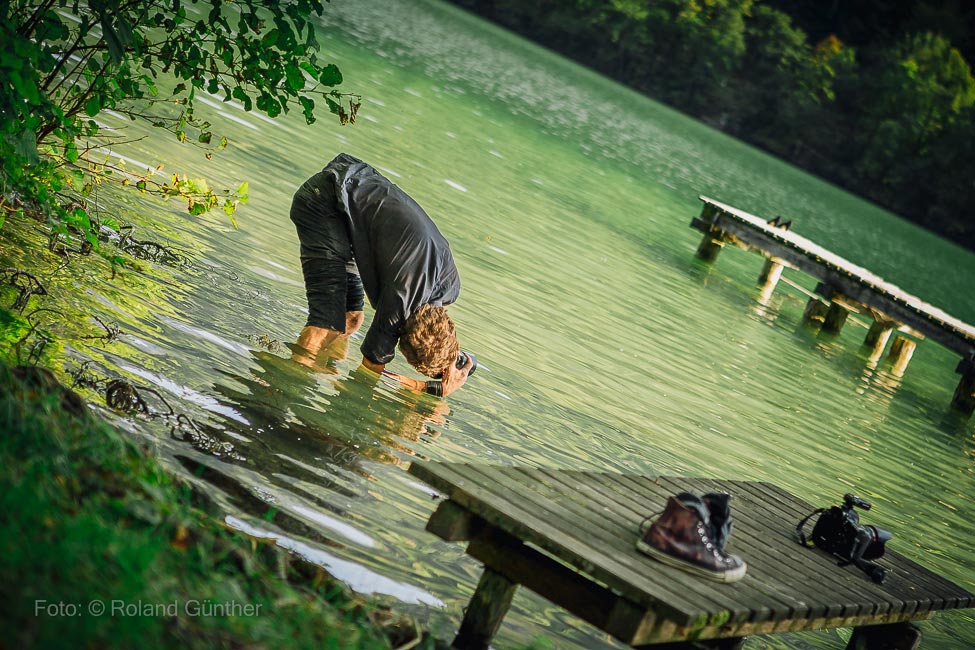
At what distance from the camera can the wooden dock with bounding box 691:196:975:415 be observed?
17.9 meters

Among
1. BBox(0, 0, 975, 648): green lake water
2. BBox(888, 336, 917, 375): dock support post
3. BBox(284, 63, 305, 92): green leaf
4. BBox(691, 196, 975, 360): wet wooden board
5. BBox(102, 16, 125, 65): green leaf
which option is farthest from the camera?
BBox(888, 336, 917, 375): dock support post

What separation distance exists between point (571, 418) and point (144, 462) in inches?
198

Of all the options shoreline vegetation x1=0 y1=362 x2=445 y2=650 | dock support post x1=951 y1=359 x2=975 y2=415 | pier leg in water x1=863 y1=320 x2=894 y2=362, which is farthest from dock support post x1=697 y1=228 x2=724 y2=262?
shoreline vegetation x1=0 y1=362 x2=445 y2=650

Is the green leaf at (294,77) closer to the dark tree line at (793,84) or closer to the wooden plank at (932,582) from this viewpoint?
the wooden plank at (932,582)

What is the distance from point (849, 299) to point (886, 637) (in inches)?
526

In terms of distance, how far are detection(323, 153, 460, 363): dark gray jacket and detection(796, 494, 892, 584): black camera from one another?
2.75 metres

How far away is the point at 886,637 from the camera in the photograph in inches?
275

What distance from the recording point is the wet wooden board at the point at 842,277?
711 inches

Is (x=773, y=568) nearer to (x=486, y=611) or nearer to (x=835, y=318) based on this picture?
(x=486, y=611)

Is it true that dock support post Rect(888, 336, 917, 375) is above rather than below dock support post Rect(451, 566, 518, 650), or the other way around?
above

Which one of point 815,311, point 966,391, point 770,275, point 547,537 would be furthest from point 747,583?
point 770,275

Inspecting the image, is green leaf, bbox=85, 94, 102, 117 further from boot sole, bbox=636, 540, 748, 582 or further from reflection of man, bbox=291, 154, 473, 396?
boot sole, bbox=636, 540, 748, 582

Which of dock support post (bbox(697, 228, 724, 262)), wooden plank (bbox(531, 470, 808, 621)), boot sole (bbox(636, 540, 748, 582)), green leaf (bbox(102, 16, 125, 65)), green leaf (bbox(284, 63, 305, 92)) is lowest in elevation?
wooden plank (bbox(531, 470, 808, 621))

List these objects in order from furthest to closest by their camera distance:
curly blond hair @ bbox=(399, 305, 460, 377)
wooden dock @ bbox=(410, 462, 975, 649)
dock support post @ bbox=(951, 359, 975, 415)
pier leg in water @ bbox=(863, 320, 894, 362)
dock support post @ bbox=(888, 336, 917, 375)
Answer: pier leg in water @ bbox=(863, 320, 894, 362)
dock support post @ bbox=(888, 336, 917, 375)
dock support post @ bbox=(951, 359, 975, 415)
curly blond hair @ bbox=(399, 305, 460, 377)
wooden dock @ bbox=(410, 462, 975, 649)
